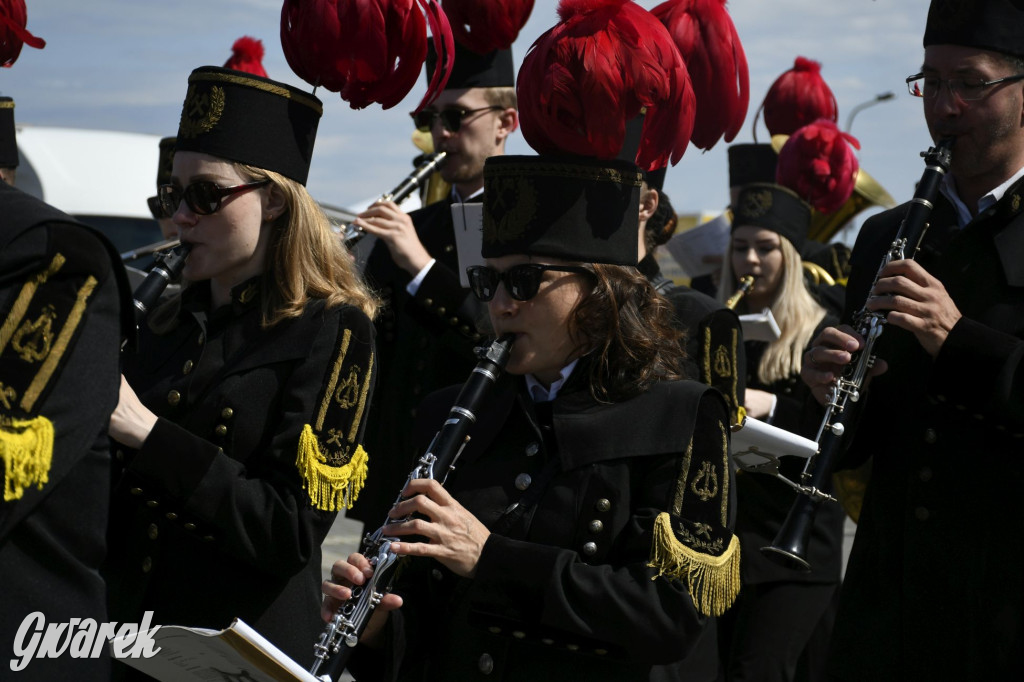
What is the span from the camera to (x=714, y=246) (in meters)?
8.16

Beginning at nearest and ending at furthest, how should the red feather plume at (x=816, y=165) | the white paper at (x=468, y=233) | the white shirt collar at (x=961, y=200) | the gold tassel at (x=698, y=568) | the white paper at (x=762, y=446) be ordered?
the gold tassel at (x=698, y=568) < the white shirt collar at (x=961, y=200) < the white paper at (x=762, y=446) < the white paper at (x=468, y=233) < the red feather plume at (x=816, y=165)

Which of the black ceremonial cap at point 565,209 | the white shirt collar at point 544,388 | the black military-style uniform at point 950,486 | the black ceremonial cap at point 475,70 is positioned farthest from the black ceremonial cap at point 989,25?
the black ceremonial cap at point 475,70

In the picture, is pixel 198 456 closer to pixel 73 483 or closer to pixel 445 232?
pixel 73 483

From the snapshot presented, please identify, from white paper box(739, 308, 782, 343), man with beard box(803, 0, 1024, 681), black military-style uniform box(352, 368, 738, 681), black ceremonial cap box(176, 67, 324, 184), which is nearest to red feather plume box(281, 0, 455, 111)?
black ceremonial cap box(176, 67, 324, 184)

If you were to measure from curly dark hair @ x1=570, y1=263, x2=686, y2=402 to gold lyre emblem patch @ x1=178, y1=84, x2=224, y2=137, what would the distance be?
1165 millimetres

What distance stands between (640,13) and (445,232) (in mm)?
2535

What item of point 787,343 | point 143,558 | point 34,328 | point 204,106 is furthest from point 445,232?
point 34,328

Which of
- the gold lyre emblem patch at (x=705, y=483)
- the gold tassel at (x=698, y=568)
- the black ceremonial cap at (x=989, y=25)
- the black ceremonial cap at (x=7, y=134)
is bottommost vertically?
the gold tassel at (x=698, y=568)

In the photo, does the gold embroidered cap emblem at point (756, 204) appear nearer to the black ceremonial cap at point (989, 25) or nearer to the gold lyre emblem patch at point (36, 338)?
the black ceremonial cap at point (989, 25)

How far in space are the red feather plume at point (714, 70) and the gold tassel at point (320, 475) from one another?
1.78 m

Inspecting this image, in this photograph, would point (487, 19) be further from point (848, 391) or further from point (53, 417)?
point (53, 417)

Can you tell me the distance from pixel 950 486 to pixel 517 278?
4.15ft

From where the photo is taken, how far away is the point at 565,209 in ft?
10.6

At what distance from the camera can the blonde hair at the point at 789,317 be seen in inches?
250
